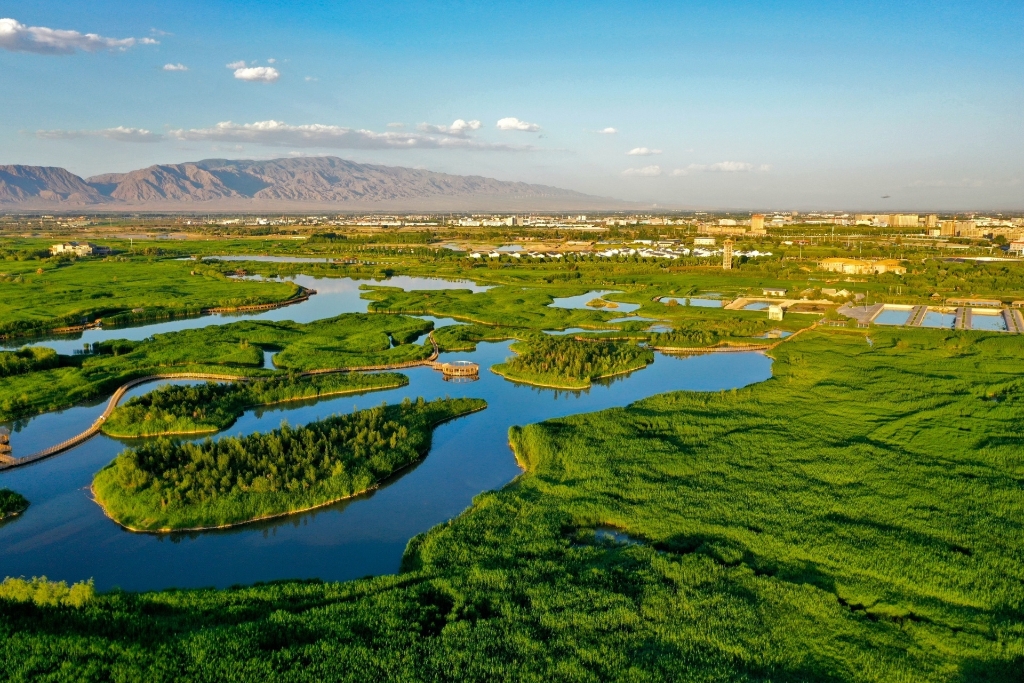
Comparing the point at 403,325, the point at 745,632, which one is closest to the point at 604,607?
the point at 745,632

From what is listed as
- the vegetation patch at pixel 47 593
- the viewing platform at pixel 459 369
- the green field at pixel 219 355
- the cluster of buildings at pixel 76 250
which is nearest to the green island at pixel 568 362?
the viewing platform at pixel 459 369

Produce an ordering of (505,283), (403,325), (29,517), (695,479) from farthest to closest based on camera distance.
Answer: (505,283) → (403,325) → (695,479) → (29,517)

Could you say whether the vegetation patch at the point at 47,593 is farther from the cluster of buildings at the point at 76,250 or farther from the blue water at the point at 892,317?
the cluster of buildings at the point at 76,250

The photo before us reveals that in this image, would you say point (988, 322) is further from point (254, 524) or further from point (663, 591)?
point (254, 524)

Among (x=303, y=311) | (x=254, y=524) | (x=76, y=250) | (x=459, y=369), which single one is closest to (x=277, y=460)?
(x=254, y=524)

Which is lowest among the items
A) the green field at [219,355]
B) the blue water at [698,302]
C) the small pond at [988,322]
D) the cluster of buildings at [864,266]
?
the green field at [219,355]

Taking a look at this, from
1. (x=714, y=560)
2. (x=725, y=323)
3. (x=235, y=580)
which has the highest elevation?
(x=725, y=323)

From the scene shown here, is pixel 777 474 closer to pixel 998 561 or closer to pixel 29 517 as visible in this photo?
pixel 998 561
